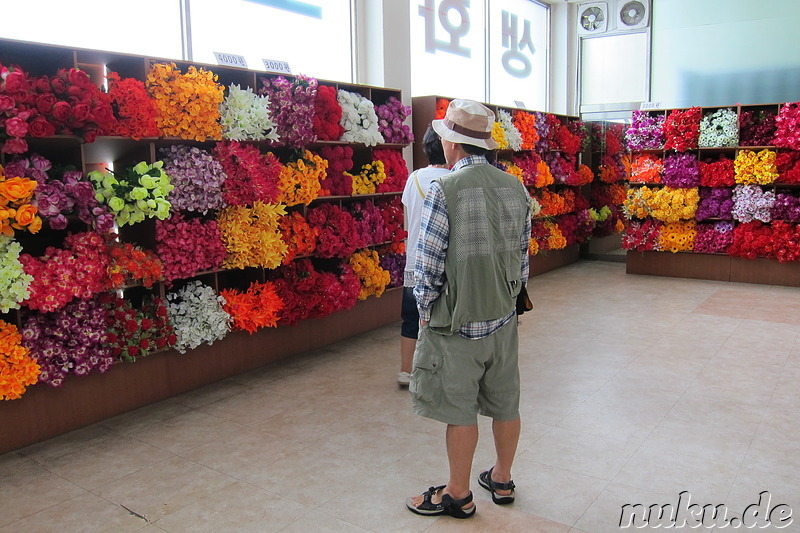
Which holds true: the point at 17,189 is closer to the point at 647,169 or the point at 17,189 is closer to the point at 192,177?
the point at 192,177

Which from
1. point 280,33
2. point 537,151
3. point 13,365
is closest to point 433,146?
point 13,365

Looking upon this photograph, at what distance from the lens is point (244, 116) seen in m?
4.82

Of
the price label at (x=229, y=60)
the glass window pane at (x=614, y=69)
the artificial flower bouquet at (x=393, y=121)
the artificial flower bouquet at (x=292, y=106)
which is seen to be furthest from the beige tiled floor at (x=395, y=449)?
the glass window pane at (x=614, y=69)

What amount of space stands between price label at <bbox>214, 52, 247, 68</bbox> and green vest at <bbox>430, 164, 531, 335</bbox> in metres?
2.84

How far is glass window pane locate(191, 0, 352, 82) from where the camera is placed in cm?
572

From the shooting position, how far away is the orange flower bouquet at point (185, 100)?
4332 mm

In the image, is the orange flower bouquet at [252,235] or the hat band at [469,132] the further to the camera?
the orange flower bouquet at [252,235]

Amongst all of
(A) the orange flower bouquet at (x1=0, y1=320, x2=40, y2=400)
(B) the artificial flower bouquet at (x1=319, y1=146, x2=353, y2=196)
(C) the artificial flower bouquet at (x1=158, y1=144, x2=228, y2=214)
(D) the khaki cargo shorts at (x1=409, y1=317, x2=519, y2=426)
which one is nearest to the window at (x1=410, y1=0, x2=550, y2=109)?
(B) the artificial flower bouquet at (x1=319, y1=146, x2=353, y2=196)

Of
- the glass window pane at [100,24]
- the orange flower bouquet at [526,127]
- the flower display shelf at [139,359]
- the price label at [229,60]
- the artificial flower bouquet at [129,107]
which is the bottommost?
the flower display shelf at [139,359]

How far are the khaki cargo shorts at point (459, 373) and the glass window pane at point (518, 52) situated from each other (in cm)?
732

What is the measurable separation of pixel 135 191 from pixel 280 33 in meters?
2.97

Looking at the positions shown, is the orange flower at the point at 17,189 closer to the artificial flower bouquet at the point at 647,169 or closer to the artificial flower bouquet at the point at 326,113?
the artificial flower bouquet at the point at 326,113

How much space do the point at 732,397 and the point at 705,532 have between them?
1866 millimetres

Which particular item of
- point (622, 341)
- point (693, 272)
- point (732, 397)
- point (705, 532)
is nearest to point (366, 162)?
point (622, 341)
